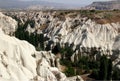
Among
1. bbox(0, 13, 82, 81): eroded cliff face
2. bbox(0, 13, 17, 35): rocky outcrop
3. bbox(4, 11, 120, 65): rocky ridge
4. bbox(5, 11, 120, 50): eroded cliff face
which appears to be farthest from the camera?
bbox(0, 13, 17, 35): rocky outcrop

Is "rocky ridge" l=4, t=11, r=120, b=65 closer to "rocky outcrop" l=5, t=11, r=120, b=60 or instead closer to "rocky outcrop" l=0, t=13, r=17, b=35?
"rocky outcrop" l=5, t=11, r=120, b=60

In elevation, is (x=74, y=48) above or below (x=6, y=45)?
below

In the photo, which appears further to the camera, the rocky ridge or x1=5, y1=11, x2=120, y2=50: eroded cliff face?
x1=5, y1=11, x2=120, y2=50: eroded cliff face

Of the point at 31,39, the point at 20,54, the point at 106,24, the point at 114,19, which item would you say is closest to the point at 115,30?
the point at 106,24

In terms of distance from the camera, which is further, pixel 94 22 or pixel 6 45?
pixel 94 22

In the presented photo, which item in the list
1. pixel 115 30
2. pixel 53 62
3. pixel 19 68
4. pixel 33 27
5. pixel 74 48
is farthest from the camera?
pixel 33 27

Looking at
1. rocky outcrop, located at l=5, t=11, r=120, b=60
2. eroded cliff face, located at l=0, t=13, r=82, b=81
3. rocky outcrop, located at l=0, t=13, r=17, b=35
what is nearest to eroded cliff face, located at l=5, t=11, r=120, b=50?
rocky outcrop, located at l=5, t=11, r=120, b=60

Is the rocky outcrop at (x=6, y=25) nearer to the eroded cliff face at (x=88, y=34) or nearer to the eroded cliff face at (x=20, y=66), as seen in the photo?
the eroded cliff face at (x=88, y=34)

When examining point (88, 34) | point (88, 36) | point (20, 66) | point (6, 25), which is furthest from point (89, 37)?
point (20, 66)

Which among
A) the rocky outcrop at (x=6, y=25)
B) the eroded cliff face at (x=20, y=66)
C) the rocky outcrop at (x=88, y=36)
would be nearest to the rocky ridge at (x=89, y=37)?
the rocky outcrop at (x=88, y=36)

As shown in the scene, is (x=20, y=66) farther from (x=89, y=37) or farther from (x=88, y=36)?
(x=88, y=36)

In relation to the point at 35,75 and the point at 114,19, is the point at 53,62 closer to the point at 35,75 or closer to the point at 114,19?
the point at 35,75
